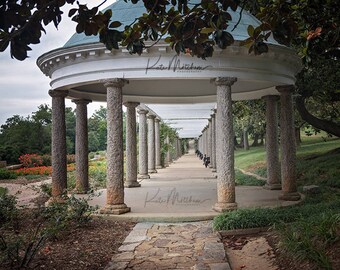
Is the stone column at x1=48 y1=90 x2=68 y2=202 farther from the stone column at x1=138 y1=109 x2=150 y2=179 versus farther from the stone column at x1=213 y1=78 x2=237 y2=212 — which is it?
the stone column at x1=138 y1=109 x2=150 y2=179

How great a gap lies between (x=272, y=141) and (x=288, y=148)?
247cm

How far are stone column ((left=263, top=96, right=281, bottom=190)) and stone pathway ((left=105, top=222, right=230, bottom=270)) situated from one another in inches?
231

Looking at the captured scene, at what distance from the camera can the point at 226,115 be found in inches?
380

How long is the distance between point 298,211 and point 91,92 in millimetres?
8538

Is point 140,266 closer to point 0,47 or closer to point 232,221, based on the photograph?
point 232,221

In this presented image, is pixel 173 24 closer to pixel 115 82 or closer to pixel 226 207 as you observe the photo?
pixel 115 82

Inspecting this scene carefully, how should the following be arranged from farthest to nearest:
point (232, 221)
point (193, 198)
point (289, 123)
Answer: point (193, 198) < point (289, 123) < point (232, 221)

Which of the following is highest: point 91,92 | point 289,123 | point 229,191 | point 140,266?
point 91,92

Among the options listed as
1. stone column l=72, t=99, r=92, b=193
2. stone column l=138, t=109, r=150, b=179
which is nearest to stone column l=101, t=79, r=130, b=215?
stone column l=72, t=99, r=92, b=193

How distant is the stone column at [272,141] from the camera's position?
13734 mm

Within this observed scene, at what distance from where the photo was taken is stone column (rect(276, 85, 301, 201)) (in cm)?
1126

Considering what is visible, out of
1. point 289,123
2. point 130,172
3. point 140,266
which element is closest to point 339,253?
point 140,266

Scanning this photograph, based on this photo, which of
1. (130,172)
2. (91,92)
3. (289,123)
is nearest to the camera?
(289,123)

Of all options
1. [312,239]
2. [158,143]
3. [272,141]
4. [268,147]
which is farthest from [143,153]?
[312,239]
